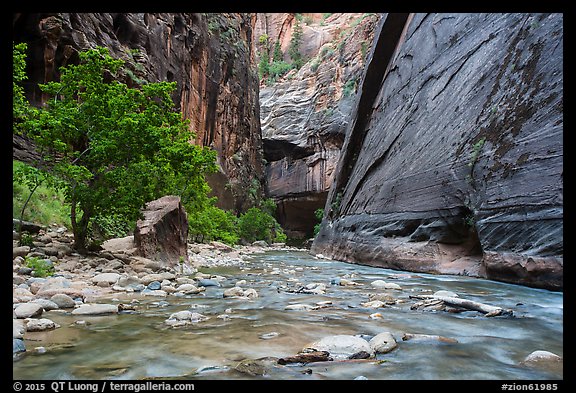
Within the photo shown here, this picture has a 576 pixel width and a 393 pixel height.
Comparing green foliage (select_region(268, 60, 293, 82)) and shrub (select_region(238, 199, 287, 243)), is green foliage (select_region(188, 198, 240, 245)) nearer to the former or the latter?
shrub (select_region(238, 199, 287, 243))

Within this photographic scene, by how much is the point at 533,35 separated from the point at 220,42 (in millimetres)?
25442

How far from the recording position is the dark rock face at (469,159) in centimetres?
471

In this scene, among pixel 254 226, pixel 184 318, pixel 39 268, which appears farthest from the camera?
pixel 254 226

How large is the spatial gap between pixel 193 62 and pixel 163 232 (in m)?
19.5

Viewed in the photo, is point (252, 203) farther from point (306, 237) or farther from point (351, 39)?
point (351, 39)

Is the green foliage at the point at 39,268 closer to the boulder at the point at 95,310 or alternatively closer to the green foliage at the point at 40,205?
the boulder at the point at 95,310

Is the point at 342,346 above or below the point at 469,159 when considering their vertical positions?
below

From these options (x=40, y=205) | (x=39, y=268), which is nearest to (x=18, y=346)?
(x=39, y=268)

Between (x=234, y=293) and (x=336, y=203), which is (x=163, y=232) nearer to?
(x=234, y=293)

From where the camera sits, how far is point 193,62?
23172 millimetres

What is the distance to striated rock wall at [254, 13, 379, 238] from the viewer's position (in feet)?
112

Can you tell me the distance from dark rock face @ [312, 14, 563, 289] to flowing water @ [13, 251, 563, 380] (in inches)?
43.8

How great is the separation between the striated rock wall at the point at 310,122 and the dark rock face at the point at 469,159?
71.2ft

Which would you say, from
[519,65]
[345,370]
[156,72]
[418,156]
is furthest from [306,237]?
[345,370]
